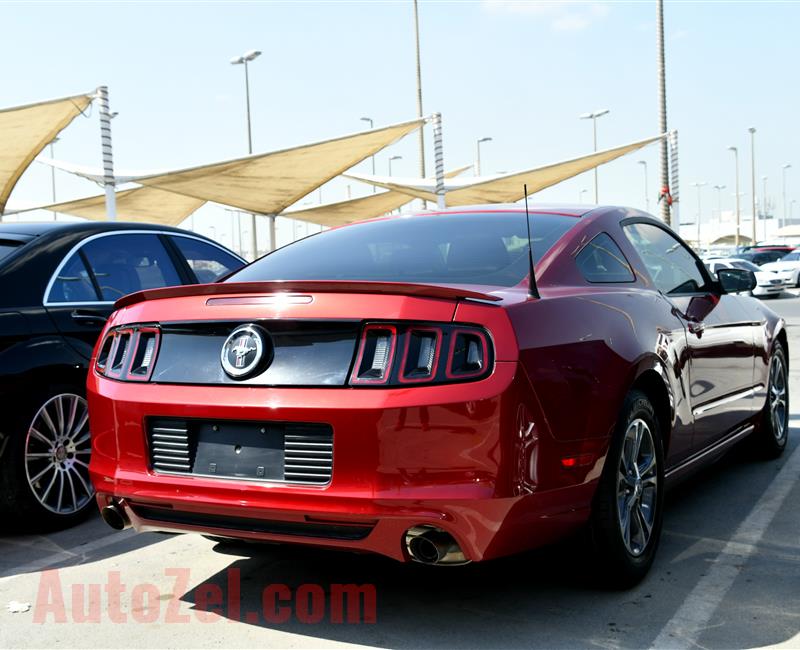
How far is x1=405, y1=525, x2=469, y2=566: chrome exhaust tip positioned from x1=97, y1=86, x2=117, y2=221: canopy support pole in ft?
60.6

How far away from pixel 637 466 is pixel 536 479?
87 cm

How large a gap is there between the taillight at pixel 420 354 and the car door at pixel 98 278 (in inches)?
97.8

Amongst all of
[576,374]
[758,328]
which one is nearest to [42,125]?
[758,328]

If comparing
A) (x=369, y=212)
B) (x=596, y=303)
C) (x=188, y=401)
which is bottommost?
(x=188, y=401)

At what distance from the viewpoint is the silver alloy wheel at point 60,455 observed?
15.9 feet

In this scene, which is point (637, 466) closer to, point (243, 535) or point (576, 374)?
point (576, 374)

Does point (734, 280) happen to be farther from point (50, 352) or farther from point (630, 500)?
point (50, 352)

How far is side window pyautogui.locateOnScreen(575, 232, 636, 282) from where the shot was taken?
3951mm

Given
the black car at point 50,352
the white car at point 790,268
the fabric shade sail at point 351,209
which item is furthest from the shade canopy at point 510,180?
the black car at point 50,352

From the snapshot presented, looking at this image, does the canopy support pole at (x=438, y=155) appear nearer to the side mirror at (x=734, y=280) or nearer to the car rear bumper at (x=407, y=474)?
the side mirror at (x=734, y=280)

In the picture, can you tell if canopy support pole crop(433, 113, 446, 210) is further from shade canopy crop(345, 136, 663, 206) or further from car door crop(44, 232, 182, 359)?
car door crop(44, 232, 182, 359)

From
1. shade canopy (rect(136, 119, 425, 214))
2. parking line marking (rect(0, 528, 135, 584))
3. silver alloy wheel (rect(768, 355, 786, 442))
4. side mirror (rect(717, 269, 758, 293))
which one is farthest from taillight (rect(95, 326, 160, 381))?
shade canopy (rect(136, 119, 425, 214))

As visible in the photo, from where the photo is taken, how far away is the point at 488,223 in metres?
4.27

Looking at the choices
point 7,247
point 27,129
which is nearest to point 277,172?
point 27,129
